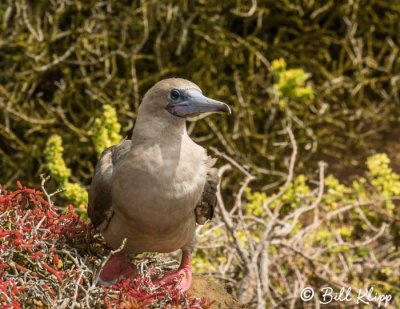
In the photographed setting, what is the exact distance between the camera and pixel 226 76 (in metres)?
4.90

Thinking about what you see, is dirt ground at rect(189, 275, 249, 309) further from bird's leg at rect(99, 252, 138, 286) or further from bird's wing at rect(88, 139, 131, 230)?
bird's wing at rect(88, 139, 131, 230)

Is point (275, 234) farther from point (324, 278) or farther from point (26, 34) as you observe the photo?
point (26, 34)

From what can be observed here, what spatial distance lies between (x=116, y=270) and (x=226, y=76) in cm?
275

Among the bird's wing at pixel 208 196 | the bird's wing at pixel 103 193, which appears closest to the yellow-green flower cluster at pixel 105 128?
the bird's wing at pixel 103 193

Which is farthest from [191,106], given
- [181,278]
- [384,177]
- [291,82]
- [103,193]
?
[291,82]

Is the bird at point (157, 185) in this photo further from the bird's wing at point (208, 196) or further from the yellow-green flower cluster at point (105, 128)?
the yellow-green flower cluster at point (105, 128)

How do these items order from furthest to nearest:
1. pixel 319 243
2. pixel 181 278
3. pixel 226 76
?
pixel 226 76 → pixel 319 243 → pixel 181 278

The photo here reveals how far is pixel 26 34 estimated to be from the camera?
181 inches

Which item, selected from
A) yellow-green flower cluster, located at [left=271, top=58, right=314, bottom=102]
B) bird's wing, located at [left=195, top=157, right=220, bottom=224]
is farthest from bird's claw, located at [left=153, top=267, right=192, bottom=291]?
yellow-green flower cluster, located at [left=271, top=58, right=314, bottom=102]

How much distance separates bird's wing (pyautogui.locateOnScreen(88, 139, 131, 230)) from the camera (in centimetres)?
239

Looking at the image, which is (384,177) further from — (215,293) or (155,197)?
(155,197)

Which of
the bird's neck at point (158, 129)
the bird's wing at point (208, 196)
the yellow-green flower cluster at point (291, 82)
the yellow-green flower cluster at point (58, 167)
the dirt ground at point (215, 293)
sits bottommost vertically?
the yellow-green flower cluster at point (291, 82)

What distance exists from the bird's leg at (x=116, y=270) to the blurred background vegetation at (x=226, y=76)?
1.97m

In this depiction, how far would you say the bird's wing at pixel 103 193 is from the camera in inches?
94.1
